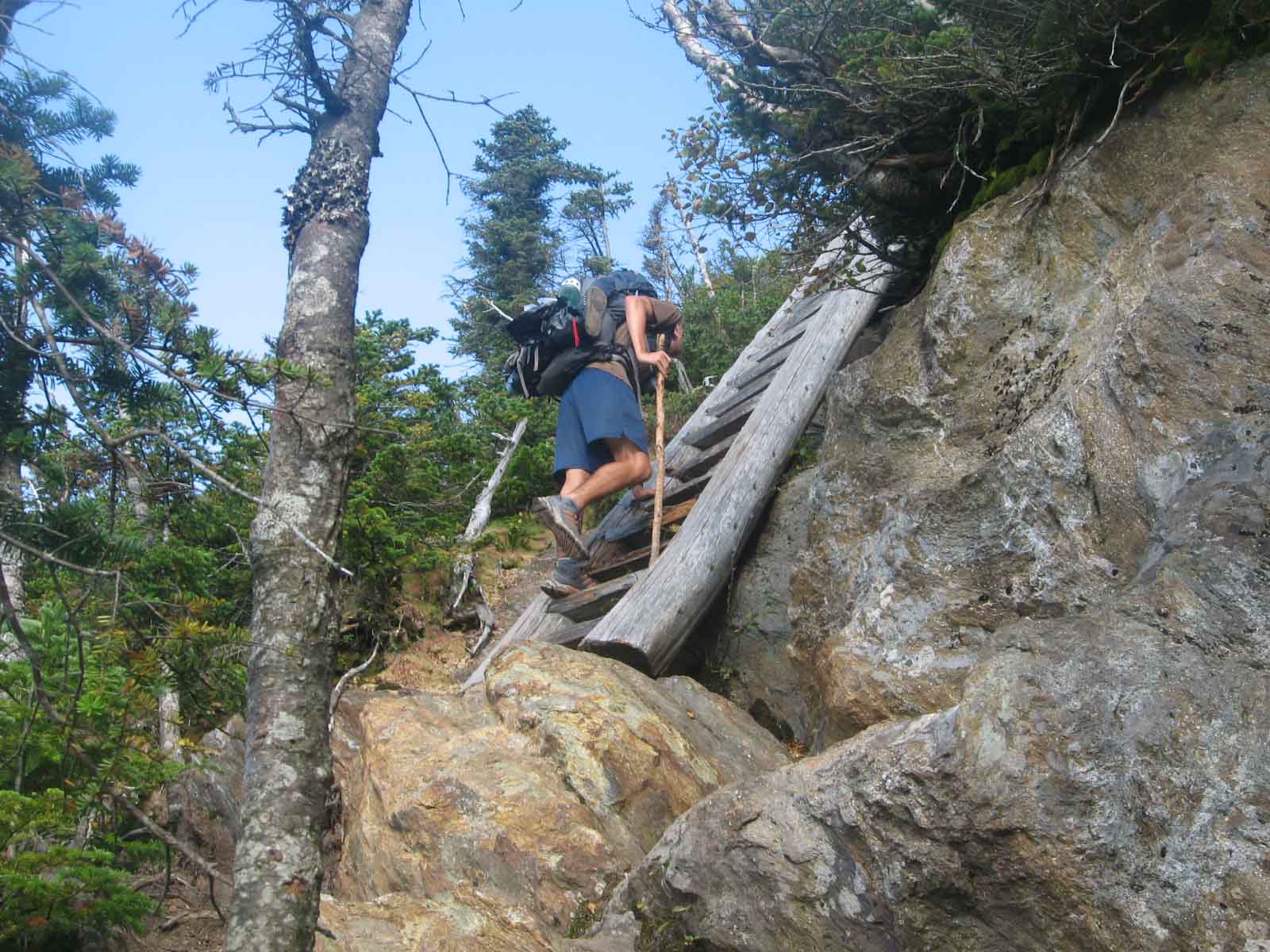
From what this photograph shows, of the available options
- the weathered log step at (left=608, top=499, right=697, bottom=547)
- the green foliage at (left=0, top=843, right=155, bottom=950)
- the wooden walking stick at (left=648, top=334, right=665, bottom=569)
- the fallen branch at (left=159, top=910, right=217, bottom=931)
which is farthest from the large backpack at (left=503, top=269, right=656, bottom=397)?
the green foliage at (left=0, top=843, right=155, bottom=950)

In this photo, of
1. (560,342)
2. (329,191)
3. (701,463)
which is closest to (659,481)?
(701,463)

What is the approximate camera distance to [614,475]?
21.7 ft

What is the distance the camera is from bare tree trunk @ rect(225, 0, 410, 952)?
2574mm

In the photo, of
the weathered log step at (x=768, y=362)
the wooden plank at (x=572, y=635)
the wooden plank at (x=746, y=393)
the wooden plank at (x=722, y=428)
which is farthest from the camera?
the weathered log step at (x=768, y=362)

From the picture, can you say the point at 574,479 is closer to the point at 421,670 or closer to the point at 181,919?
the point at 421,670

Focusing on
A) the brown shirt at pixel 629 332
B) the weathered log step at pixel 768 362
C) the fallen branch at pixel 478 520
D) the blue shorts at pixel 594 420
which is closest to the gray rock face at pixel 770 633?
the blue shorts at pixel 594 420

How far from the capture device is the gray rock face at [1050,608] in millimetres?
2766

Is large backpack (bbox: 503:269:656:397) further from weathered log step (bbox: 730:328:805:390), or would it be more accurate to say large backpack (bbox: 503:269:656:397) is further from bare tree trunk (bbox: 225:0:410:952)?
bare tree trunk (bbox: 225:0:410:952)

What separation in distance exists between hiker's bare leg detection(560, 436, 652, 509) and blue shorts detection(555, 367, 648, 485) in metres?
0.06

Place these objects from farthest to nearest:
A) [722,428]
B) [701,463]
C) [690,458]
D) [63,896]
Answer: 1. [690,458]
2. [722,428]
3. [701,463]
4. [63,896]

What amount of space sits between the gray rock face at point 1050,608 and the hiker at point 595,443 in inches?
63.9

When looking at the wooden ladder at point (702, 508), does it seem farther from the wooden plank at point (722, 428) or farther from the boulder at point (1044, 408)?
the boulder at point (1044, 408)

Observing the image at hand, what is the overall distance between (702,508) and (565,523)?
0.84 meters

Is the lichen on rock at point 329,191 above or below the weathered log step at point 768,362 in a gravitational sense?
below
